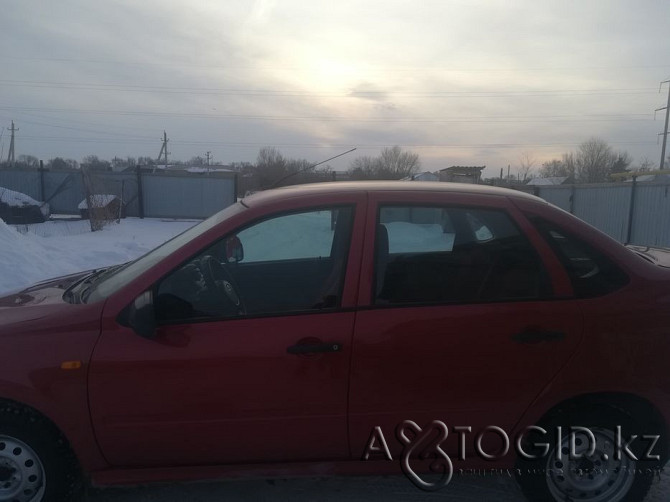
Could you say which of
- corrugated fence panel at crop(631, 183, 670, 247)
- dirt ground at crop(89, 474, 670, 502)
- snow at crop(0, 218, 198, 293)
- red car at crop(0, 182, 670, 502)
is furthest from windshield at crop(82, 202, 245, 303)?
corrugated fence panel at crop(631, 183, 670, 247)

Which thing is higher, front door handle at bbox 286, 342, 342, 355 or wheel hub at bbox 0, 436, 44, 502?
front door handle at bbox 286, 342, 342, 355

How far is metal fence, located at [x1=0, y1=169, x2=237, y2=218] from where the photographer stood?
2406 centimetres

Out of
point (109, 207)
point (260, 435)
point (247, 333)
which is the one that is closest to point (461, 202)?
point (247, 333)

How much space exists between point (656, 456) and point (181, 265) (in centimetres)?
273

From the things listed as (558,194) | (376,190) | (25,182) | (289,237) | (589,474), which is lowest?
(589,474)

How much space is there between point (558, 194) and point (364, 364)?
20960 millimetres

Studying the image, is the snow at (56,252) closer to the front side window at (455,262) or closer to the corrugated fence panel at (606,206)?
the front side window at (455,262)

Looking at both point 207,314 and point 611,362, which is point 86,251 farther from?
point 611,362

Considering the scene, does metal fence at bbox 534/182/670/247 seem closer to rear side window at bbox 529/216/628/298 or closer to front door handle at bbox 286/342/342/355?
rear side window at bbox 529/216/628/298

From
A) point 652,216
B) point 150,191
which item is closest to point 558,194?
point 652,216

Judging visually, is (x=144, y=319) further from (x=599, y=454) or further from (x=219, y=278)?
(x=599, y=454)

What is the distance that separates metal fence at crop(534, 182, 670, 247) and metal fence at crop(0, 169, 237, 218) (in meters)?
14.1

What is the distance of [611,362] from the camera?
9.36ft

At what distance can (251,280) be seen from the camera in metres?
3.42
